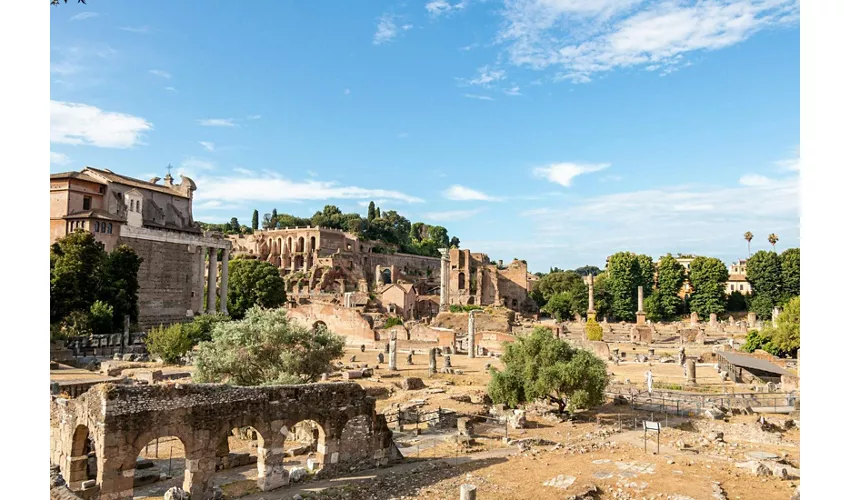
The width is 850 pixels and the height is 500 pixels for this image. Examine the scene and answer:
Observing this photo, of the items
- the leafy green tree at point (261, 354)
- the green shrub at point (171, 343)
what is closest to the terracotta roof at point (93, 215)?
the green shrub at point (171, 343)

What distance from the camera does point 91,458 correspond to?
12.7 m

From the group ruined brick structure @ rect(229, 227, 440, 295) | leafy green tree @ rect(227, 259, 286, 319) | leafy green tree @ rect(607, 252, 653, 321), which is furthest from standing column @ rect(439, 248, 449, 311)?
leafy green tree @ rect(227, 259, 286, 319)

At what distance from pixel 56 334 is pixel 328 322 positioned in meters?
22.5

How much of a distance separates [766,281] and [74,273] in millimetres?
61753

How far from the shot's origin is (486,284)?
7825cm

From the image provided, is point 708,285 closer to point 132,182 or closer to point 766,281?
point 766,281

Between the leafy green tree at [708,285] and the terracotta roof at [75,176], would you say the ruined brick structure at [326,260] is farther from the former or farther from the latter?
the terracotta roof at [75,176]

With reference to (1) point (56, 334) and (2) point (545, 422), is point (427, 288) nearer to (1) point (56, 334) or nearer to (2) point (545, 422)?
(1) point (56, 334)

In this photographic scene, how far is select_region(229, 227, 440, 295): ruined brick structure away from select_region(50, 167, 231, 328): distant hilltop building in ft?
91.7

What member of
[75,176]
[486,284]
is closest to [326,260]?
[486,284]

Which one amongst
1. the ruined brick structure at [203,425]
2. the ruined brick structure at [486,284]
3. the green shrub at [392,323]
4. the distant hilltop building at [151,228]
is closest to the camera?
the ruined brick structure at [203,425]

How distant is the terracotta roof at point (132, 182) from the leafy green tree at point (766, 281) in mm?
56310

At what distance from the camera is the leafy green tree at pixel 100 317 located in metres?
34.1

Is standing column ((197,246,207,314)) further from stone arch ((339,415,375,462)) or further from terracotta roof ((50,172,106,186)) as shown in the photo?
stone arch ((339,415,375,462))
